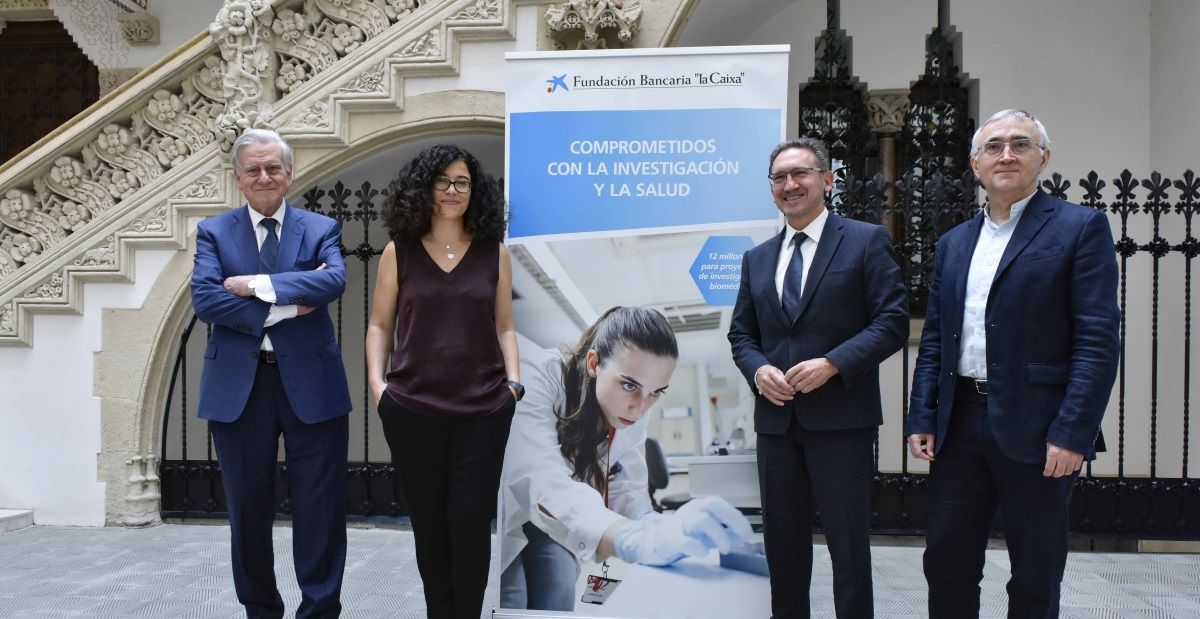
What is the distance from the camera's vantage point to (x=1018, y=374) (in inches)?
108

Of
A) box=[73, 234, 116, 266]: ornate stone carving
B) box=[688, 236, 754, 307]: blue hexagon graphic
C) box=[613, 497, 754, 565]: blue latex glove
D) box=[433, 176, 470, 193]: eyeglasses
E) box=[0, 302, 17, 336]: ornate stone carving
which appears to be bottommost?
box=[613, 497, 754, 565]: blue latex glove

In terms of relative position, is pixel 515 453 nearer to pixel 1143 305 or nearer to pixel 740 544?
pixel 740 544

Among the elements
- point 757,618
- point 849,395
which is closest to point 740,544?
point 757,618

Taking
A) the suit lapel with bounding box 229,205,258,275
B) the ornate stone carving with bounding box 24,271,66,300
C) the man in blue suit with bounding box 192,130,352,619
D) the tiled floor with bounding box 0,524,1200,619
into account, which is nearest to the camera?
the man in blue suit with bounding box 192,130,352,619

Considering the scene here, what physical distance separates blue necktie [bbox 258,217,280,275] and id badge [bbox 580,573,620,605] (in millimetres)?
1808

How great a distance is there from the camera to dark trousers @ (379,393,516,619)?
10.2ft

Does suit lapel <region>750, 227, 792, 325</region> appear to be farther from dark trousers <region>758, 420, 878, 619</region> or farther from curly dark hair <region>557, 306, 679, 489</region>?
curly dark hair <region>557, 306, 679, 489</region>

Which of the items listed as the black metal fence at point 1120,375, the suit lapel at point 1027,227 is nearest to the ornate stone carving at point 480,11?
the black metal fence at point 1120,375

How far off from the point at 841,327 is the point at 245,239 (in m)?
2.30

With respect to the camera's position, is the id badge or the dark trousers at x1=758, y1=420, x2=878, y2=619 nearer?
the dark trousers at x1=758, y1=420, x2=878, y2=619

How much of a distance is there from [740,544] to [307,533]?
1737mm

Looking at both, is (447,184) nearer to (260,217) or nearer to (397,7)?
(260,217)

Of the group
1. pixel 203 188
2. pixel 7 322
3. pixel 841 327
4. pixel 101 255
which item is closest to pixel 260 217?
pixel 841 327

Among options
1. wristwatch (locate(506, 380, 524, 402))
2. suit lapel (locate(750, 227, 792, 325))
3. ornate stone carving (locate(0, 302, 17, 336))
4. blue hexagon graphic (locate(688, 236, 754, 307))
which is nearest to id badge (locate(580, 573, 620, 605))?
wristwatch (locate(506, 380, 524, 402))
